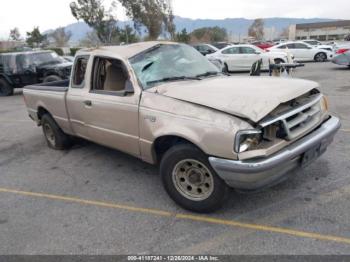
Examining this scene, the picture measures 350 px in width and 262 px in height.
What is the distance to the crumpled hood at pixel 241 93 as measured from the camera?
2.85 m

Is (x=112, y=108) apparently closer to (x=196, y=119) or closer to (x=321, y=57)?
(x=196, y=119)

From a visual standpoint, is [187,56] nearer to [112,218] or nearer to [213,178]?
[213,178]

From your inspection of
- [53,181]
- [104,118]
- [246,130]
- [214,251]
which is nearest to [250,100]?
[246,130]

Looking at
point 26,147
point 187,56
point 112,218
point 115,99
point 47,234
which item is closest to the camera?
point 47,234

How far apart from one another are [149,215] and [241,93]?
5.37ft

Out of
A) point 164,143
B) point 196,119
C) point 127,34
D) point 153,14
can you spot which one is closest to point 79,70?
point 164,143

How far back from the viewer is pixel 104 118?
4129mm

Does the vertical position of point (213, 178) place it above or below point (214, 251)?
above

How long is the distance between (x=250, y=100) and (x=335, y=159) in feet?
7.45

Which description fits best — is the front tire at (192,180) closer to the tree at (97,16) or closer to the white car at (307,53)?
the white car at (307,53)

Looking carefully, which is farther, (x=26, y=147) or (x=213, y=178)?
(x=26, y=147)

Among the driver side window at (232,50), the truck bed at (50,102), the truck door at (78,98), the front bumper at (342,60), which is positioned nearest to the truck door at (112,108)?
the truck door at (78,98)

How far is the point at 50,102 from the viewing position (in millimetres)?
5301

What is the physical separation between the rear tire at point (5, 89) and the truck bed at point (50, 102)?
9.07m
